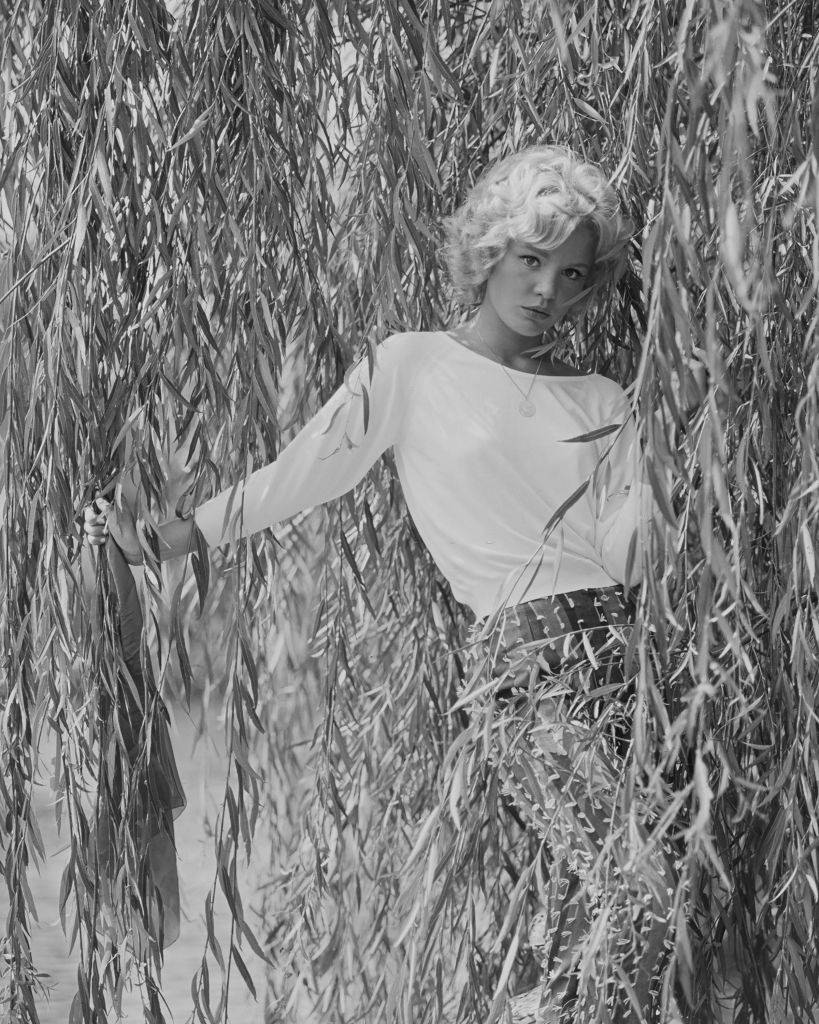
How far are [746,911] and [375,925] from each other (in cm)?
90

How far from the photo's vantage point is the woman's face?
1.47 meters

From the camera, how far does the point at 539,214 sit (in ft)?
4.75

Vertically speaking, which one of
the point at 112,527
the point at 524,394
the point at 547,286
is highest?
the point at 547,286

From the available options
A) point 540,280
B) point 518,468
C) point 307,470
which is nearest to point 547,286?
point 540,280

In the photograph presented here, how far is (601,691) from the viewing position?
125cm

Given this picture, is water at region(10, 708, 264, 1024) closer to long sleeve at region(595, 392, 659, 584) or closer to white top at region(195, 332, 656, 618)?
white top at region(195, 332, 656, 618)

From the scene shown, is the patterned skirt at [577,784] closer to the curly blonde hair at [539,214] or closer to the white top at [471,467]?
the white top at [471,467]

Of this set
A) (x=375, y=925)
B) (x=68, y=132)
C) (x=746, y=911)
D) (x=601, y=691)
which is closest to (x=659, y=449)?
(x=601, y=691)

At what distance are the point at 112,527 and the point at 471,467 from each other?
0.36 meters

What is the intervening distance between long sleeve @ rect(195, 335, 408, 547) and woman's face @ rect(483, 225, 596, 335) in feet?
0.38

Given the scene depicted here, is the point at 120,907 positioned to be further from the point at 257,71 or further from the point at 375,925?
the point at 257,71

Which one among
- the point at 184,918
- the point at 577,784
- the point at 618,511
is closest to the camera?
the point at 577,784

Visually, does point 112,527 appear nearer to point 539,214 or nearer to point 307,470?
point 307,470

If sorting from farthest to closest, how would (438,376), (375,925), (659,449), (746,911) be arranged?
(375,925)
(438,376)
(746,911)
(659,449)
